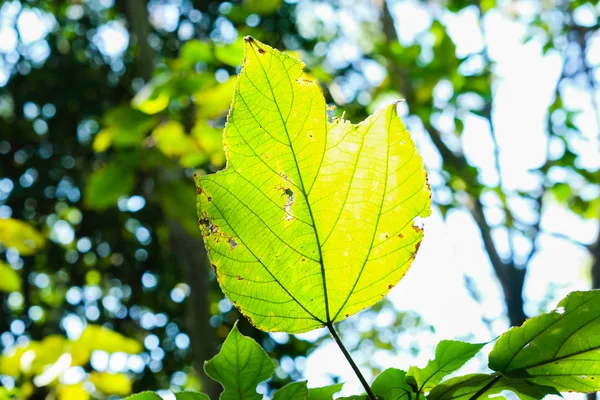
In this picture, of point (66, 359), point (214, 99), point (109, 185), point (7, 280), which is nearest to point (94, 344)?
point (66, 359)

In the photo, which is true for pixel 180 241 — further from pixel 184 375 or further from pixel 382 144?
pixel 184 375

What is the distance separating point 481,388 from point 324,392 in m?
0.09

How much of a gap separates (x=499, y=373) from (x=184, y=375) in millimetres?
2892

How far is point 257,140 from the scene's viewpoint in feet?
1.01

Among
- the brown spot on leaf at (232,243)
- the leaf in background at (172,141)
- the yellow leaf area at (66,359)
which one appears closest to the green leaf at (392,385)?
the brown spot on leaf at (232,243)

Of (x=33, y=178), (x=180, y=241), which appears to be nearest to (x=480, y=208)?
(x=180, y=241)

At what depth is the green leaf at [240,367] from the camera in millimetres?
349

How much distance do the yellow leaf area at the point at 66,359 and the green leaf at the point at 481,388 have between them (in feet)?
1.72

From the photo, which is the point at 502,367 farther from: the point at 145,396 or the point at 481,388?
the point at 145,396

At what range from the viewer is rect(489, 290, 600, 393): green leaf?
1.05 feet

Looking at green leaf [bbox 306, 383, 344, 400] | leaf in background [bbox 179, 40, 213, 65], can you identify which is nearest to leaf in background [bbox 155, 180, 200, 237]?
leaf in background [bbox 179, 40, 213, 65]

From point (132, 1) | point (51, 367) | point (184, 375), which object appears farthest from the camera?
point (184, 375)

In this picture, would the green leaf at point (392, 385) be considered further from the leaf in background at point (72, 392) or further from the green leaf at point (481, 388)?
the leaf in background at point (72, 392)

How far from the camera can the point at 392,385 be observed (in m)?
0.35
